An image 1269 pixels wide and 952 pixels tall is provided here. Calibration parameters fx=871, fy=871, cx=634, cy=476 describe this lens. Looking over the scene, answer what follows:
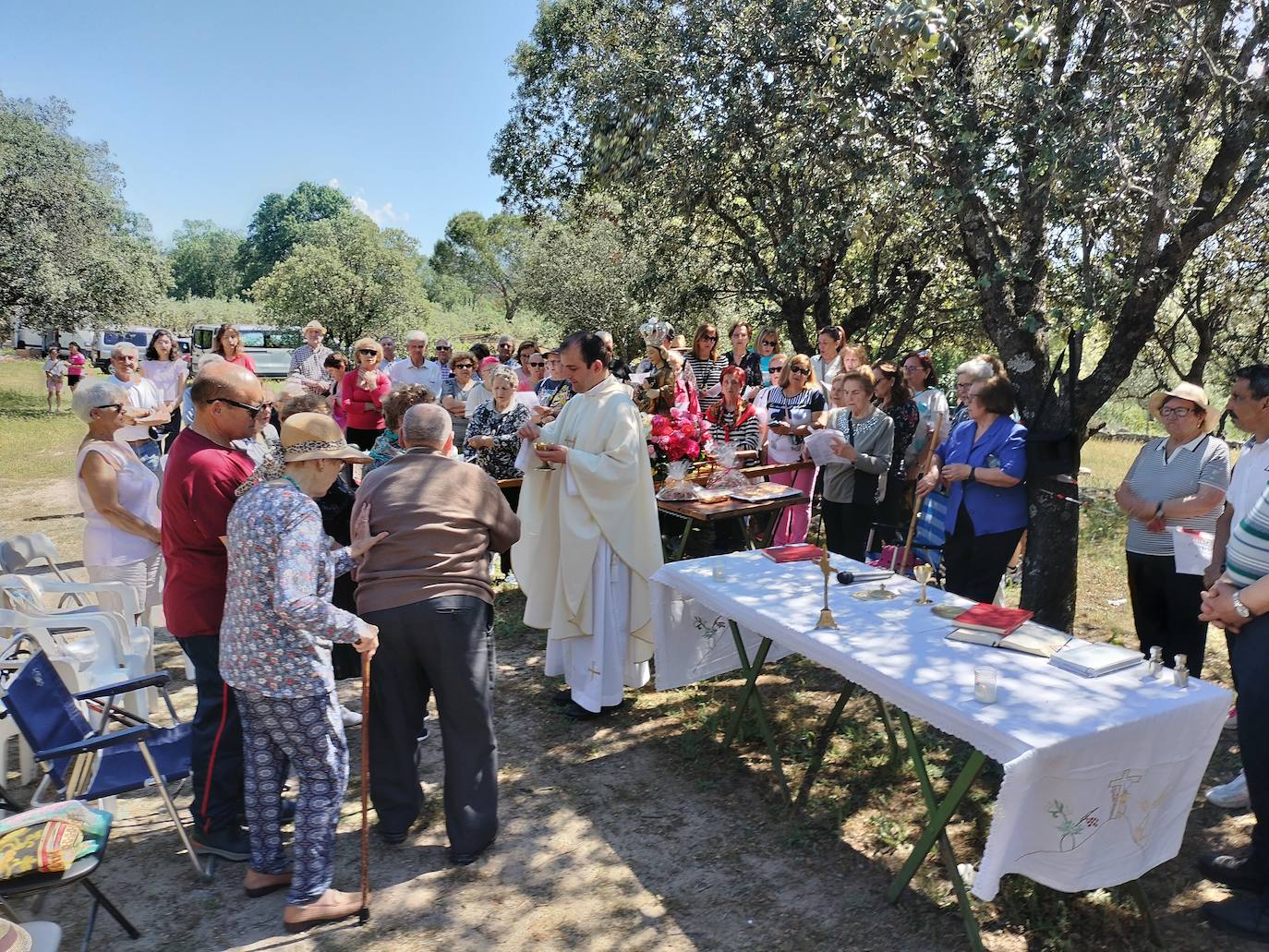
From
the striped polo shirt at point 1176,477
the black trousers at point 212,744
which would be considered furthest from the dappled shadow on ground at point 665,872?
the striped polo shirt at point 1176,477

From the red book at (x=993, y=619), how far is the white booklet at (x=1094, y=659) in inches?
9.3

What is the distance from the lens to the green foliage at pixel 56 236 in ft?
64.5

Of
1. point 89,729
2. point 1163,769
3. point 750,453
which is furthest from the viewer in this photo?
point 750,453

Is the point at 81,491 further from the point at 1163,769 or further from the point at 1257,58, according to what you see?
the point at 1257,58

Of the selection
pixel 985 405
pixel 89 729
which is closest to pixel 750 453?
pixel 985 405

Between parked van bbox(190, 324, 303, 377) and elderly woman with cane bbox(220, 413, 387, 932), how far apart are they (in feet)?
103

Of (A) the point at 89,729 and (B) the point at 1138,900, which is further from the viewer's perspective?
(A) the point at 89,729

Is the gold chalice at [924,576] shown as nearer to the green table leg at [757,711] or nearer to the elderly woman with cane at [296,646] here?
the green table leg at [757,711]

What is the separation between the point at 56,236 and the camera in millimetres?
20469

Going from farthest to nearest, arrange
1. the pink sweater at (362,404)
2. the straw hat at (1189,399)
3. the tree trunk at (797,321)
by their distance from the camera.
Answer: the tree trunk at (797,321) < the pink sweater at (362,404) < the straw hat at (1189,399)

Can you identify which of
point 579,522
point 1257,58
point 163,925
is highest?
point 1257,58

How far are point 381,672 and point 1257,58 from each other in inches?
220

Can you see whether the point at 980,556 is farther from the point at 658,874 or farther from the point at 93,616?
the point at 93,616

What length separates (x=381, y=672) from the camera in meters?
3.45
